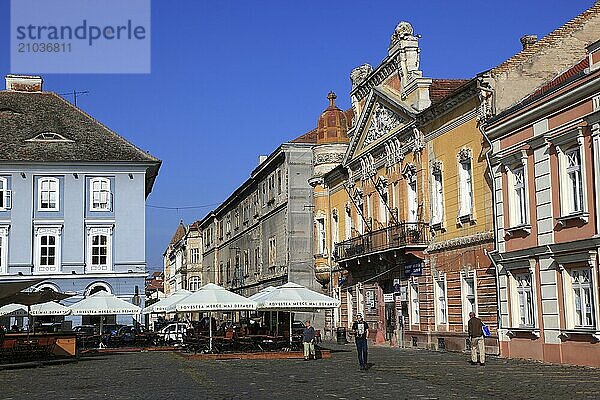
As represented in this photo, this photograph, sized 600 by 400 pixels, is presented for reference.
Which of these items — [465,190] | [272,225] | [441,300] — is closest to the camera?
[465,190]

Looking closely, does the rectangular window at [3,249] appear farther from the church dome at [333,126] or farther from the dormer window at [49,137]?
the church dome at [333,126]

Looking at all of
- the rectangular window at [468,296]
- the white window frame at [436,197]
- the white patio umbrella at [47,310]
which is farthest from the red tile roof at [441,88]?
the white patio umbrella at [47,310]

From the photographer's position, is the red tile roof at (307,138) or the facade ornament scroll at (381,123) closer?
the facade ornament scroll at (381,123)

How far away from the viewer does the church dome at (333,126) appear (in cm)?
4994

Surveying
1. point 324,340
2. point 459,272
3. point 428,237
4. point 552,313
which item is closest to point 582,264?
point 552,313

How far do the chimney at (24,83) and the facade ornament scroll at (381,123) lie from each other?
92.9 feet

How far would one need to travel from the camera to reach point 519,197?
90.7 ft

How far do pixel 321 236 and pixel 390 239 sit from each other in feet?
45.9

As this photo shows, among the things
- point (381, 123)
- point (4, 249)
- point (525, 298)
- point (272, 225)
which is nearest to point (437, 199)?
point (381, 123)

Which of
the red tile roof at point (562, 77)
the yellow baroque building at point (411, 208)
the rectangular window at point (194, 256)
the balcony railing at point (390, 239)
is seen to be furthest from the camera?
the rectangular window at point (194, 256)

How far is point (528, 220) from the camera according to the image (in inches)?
1053

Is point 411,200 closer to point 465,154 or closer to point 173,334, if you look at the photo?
point 465,154

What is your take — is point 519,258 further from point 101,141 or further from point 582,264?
point 101,141

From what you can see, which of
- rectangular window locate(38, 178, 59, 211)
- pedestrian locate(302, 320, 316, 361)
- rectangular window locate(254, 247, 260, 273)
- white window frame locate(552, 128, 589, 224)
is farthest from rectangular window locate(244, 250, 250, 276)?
white window frame locate(552, 128, 589, 224)
